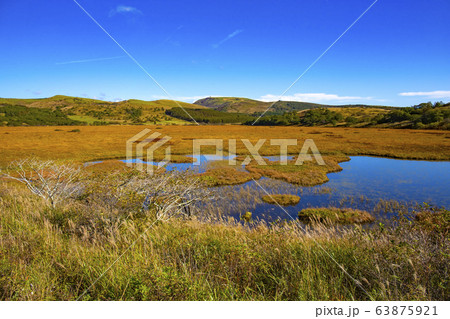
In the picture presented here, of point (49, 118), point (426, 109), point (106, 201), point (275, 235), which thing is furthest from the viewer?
point (49, 118)

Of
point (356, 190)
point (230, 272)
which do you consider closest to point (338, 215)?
point (356, 190)

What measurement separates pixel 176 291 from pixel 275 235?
11.3ft

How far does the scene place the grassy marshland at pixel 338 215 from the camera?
14.1 m

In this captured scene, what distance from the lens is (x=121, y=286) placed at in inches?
139

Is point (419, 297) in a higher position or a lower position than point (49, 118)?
lower

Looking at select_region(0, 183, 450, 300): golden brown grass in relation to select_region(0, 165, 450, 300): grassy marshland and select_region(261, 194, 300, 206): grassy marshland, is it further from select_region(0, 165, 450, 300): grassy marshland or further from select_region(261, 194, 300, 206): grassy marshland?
select_region(261, 194, 300, 206): grassy marshland

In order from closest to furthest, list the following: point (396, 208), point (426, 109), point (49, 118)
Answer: point (396, 208), point (426, 109), point (49, 118)

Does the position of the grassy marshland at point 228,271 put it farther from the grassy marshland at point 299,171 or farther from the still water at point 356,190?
the grassy marshland at point 299,171

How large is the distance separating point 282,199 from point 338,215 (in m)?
4.22

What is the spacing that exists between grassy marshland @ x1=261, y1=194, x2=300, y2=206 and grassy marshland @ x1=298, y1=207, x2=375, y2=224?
2070 millimetres

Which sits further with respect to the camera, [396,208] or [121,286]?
[396,208]

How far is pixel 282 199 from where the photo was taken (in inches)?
716

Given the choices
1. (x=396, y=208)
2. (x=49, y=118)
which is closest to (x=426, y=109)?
(x=396, y=208)
